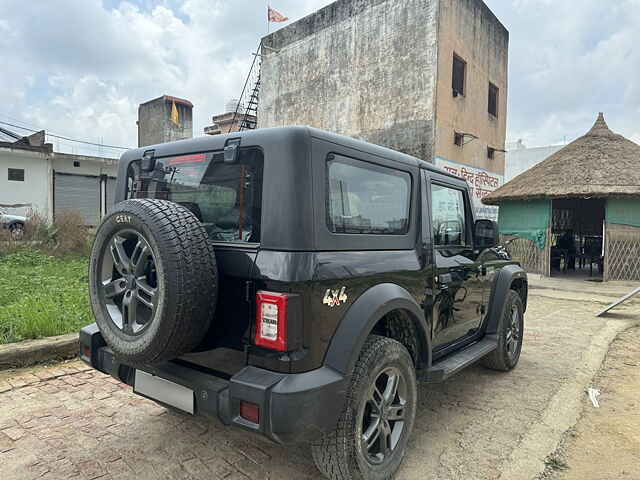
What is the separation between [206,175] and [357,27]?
54.2 feet

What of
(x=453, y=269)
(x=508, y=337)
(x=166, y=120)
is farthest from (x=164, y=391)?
(x=166, y=120)

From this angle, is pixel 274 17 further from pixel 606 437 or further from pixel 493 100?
pixel 606 437

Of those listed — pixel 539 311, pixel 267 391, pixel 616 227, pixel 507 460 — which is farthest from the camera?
pixel 616 227

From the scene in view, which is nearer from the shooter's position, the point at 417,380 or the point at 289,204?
the point at 289,204

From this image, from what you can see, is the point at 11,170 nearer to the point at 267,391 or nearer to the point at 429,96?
the point at 429,96

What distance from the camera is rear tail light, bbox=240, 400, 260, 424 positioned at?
6.43 feet

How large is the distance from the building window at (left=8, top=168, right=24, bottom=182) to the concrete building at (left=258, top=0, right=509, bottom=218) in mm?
11239

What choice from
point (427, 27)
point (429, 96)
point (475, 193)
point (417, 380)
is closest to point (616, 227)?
point (475, 193)

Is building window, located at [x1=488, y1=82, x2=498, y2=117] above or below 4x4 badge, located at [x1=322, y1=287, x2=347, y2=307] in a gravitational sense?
above

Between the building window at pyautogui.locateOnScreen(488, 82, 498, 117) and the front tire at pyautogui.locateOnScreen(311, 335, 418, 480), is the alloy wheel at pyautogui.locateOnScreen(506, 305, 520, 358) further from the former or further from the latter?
the building window at pyautogui.locateOnScreen(488, 82, 498, 117)

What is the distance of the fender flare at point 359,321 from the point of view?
7.06 ft

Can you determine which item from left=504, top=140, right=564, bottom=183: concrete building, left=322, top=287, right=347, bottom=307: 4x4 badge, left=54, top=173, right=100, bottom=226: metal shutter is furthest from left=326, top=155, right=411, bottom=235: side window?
left=504, top=140, right=564, bottom=183: concrete building

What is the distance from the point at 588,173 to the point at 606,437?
12.2 m

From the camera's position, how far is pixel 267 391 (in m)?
1.94
